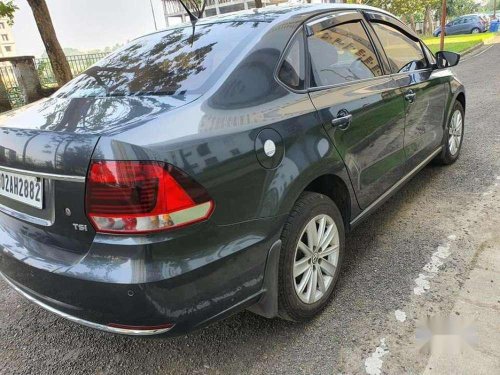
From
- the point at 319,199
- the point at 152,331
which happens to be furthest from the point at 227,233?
the point at 319,199

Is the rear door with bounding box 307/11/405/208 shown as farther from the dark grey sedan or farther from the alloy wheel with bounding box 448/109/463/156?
the alloy wheel with bounding box 448/109/463/156

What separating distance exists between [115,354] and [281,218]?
1.21 m

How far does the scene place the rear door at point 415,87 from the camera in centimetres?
329

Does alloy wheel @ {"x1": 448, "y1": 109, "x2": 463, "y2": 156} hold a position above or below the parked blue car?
above

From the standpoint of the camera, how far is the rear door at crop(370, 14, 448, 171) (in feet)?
10.8

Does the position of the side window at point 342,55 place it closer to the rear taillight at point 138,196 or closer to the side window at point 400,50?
the side window at point 400,50

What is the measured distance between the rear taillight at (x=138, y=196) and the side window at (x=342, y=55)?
1.15m

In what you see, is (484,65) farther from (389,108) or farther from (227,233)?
(227,233)

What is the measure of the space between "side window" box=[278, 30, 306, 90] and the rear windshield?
226 mm

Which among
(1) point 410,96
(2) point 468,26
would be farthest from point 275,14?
(2) point 468,26

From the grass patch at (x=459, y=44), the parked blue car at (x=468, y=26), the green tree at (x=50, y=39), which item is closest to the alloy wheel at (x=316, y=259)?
the green tree at (x=50, y=39)

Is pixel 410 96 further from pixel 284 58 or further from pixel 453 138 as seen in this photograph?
pixel 453 138

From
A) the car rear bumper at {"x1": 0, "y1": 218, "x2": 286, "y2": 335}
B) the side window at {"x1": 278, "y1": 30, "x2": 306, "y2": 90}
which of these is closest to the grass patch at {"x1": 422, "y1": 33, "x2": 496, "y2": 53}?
the side window at {"x1": 278, "y1": 30, "x2": 306, "y2": 90}

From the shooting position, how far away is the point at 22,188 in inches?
79.7
